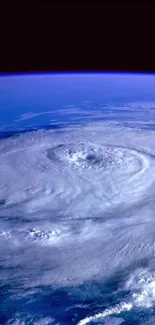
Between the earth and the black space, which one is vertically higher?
the black space

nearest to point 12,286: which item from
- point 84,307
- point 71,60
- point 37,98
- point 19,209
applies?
point 84,307

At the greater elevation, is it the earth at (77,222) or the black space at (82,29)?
the black space at (82,29)

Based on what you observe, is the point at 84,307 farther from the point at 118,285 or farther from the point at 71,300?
the point at 118,285

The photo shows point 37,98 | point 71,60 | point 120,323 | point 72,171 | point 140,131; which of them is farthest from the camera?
point 71,60

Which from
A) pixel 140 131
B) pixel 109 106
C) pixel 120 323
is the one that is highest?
pixel 109 106

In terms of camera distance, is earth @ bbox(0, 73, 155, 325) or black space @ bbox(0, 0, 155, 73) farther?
black space @ bbox(0, 0, 155, 73)

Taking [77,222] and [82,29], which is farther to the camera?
[82,29]

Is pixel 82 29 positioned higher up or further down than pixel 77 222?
higher up

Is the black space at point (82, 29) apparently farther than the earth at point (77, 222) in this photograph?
Yes
